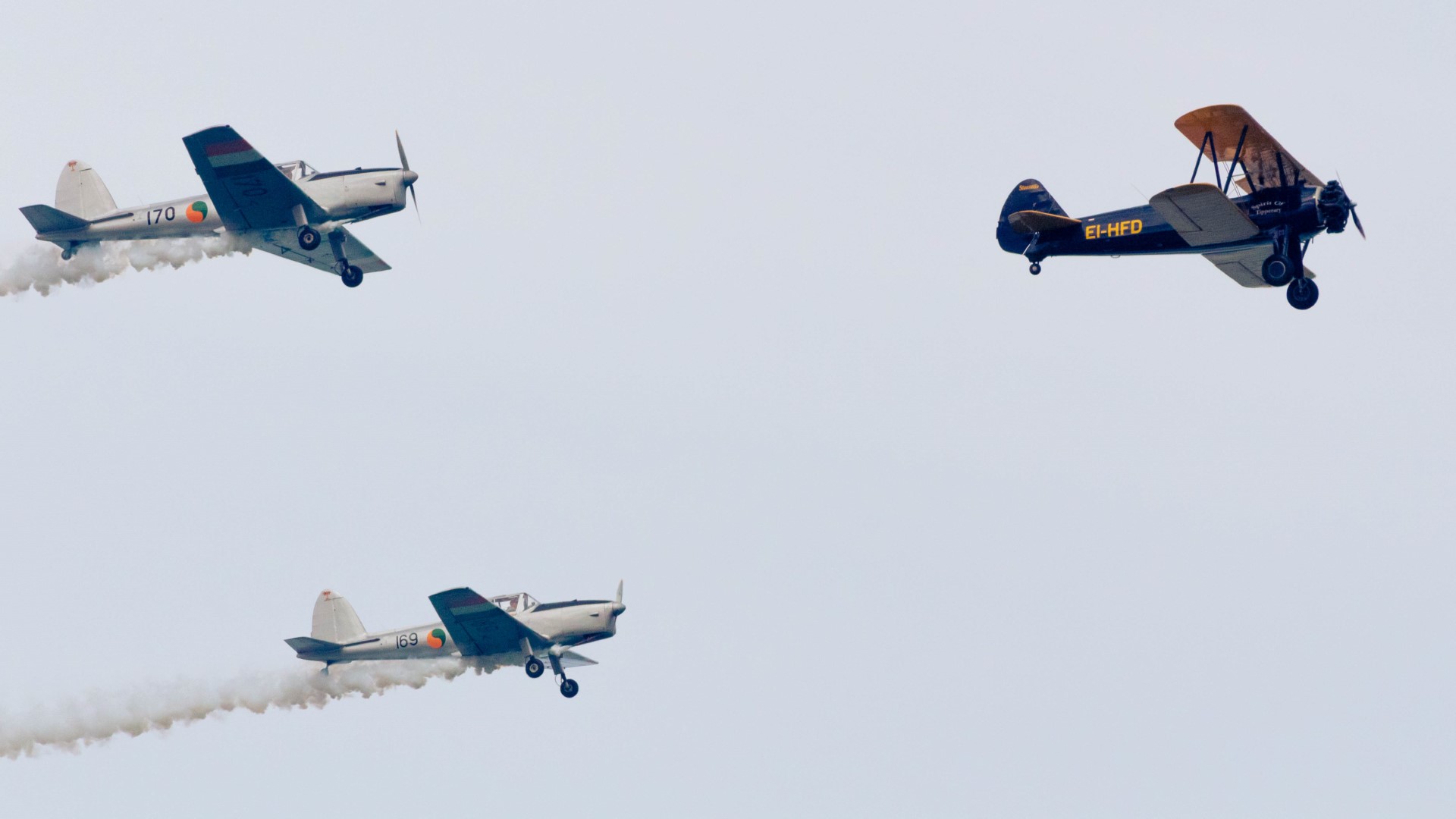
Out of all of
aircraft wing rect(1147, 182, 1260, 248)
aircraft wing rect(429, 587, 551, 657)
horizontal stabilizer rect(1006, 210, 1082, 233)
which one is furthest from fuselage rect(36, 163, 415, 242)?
aircraft wing rect(1147, 182, 1260, 248)

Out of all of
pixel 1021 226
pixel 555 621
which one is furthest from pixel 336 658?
pixel 1021 226

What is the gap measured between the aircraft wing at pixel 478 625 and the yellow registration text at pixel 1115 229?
47.9 feet

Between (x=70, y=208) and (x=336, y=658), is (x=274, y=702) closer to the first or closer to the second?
(x=336, y=658)

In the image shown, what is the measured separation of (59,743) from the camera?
46031 millimetres

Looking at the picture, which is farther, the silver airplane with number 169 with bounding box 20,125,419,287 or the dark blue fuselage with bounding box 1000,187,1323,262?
the silver airplane with number 169 with bounding box 20,125,419,287

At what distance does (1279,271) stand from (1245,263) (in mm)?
3242

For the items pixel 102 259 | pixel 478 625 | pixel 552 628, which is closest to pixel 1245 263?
pixel 552 628

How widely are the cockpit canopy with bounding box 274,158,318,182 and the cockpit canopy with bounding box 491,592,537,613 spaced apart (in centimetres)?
1023

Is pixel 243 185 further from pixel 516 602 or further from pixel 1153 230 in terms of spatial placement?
pixel 1153 230

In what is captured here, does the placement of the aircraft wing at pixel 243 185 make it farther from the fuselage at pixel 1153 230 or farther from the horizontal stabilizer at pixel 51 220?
the fuselage at pixel 1153 230

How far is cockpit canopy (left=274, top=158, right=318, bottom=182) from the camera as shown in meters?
43.1

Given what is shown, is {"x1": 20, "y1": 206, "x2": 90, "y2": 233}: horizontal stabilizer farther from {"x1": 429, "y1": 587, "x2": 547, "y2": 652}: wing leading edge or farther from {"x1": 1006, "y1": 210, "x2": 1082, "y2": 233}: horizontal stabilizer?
{"x1": 1006, "y1": 210, "x2": 1082, "y2": 233}: horizontal stabilizer

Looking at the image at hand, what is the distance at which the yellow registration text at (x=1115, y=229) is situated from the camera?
4100 centimetres

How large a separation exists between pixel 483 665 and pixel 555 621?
185 cm
